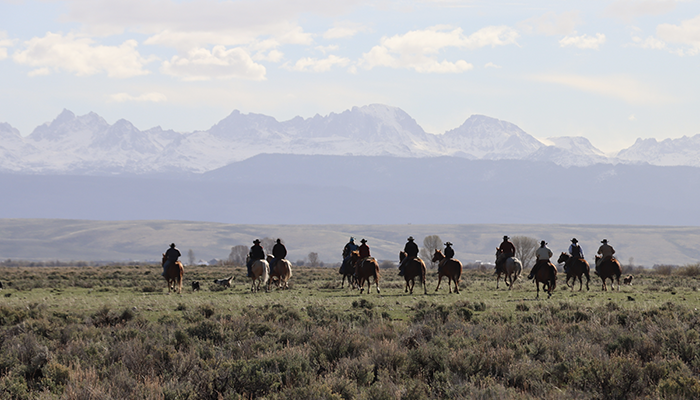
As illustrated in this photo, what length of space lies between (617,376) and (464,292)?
19766 mm

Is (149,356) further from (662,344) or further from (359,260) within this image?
(359,260)

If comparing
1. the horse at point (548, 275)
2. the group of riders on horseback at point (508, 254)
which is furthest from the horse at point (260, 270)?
the horse at point (548, 275)

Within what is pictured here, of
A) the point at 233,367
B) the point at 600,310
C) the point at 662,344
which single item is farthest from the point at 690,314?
the point at 233,367

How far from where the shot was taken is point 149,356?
1216 centimetres

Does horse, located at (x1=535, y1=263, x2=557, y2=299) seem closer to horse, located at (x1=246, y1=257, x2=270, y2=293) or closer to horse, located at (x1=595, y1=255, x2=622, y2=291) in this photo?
horse, located at (x1=595, y1=255, x2=622, y2=291)

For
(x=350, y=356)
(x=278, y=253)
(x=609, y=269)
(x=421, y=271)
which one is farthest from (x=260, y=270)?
(x=350, y=356)

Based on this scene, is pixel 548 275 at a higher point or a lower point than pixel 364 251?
lower

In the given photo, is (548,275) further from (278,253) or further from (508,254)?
(278,253)

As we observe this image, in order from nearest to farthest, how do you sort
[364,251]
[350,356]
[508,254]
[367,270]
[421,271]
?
[350,356] < [421,271] < [367,270] < [364,251] < [508,254]

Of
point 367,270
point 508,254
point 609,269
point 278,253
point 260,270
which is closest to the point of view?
point 367,270

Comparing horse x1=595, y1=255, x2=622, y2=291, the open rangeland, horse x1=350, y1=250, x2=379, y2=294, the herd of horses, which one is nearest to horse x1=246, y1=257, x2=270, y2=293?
the herd of horses

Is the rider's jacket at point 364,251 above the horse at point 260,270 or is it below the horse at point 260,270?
above

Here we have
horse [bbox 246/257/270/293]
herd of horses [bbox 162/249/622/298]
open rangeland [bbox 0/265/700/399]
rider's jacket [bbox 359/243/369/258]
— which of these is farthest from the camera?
rider's jacket [bbox 359/243/369/258]

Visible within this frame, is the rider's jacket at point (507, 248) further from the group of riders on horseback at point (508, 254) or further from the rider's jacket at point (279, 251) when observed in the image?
the rider's jacket at point (279, 251)
